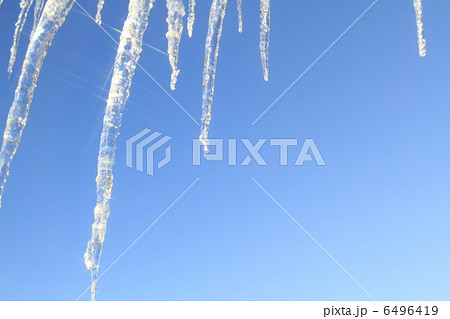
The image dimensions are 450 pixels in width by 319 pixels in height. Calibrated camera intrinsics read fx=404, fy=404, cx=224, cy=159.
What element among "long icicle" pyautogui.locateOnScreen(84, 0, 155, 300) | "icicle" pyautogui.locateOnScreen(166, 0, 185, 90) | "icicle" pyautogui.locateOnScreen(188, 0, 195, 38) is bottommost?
"long icicle" pyautogui.locateOnScreen(84, 0, 155, 300)

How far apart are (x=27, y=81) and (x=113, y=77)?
562 mm

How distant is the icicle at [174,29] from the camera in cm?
→ 334

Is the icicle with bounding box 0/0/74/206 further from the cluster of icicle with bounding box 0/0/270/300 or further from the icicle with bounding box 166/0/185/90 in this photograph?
the icicle with bounding box 166/0/185/90

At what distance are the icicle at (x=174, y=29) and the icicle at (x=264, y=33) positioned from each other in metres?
0.84

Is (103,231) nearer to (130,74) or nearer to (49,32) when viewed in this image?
(130,74)

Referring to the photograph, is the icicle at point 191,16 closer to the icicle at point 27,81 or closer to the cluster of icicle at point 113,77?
the cluster of icicle at point 113,77

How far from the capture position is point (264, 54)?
3887 millimetres

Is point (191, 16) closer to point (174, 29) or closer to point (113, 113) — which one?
point (174, 29)

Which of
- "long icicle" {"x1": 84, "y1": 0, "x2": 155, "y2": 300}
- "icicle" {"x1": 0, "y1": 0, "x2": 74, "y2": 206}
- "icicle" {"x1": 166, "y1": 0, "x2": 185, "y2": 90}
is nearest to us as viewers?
"long icicle" {"x1": 84, "y1": 0, "x2": 155, "y2": 300}

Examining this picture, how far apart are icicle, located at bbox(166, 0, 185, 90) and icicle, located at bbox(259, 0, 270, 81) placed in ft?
2.76

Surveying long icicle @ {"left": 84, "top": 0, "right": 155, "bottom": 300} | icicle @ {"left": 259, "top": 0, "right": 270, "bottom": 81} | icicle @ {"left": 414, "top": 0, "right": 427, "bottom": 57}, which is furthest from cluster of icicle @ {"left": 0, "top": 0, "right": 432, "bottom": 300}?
icicle @ {"left": 414, "top": 0, "right": 427, "bottom": 57}

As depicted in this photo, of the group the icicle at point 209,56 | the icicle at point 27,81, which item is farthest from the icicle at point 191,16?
the icicle at point 27,81

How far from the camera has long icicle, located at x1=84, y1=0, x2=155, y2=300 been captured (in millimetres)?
2453

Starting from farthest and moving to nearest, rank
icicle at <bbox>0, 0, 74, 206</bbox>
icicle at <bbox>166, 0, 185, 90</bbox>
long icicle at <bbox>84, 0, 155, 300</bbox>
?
icicle at <bbox>166, 0, 185, 90</bbox>, icicle at <bbox>0, 0, 74, 206</bbox>, long icicle at <bbox>84, 0, 155, 300</bbox>
